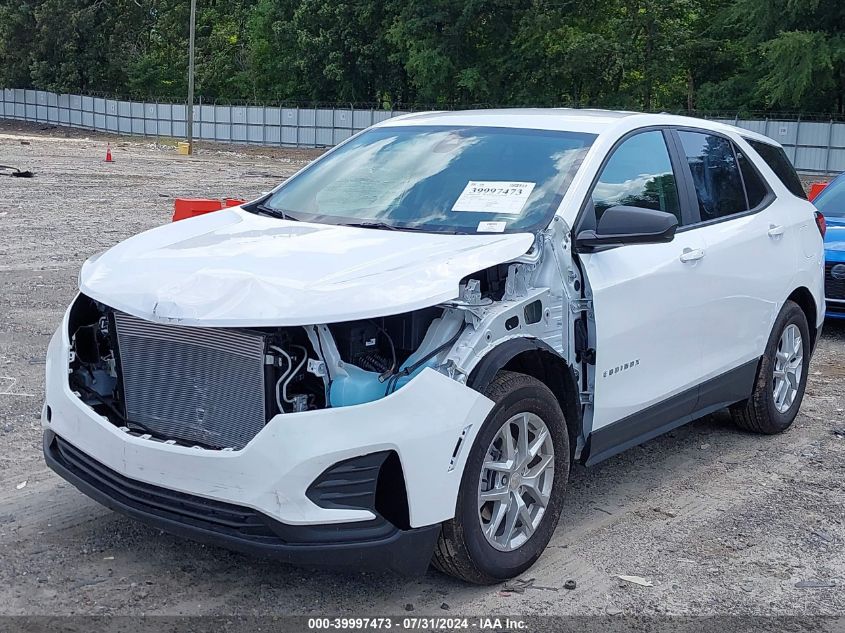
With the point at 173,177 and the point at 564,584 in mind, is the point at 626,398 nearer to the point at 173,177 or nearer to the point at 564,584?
the point at 564,584

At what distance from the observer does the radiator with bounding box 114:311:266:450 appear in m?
3.65

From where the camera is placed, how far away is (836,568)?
4.41m

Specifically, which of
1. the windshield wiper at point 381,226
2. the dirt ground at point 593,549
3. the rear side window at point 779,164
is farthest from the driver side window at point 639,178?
the dirt ground at point 593,549

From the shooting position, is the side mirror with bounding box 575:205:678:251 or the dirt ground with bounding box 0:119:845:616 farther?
the side mirror with bounding box 575:205:678:251

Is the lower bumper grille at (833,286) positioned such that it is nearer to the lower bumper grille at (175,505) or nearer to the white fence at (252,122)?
the lower bumper grille at (175,505)

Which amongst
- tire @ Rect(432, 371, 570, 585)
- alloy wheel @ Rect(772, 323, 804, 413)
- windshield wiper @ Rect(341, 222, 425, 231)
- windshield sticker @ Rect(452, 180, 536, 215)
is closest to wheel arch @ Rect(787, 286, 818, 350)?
alloy wheel @ Rect(772, 323, 804, 413)

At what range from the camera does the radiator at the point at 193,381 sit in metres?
3.65

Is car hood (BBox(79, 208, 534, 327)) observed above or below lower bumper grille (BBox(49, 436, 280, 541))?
above

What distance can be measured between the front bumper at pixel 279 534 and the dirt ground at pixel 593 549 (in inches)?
13.0

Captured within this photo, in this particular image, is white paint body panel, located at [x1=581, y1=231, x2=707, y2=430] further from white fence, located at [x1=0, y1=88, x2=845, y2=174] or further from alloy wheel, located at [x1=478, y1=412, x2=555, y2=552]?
white fence, located at [x1=0, y1=88, x2=845, y2=174]

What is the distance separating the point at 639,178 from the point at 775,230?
4.48 ft

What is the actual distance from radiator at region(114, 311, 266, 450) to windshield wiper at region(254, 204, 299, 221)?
121cm

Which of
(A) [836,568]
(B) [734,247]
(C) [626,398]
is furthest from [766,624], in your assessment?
(B) [734,247]

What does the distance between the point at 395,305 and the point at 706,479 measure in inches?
106
